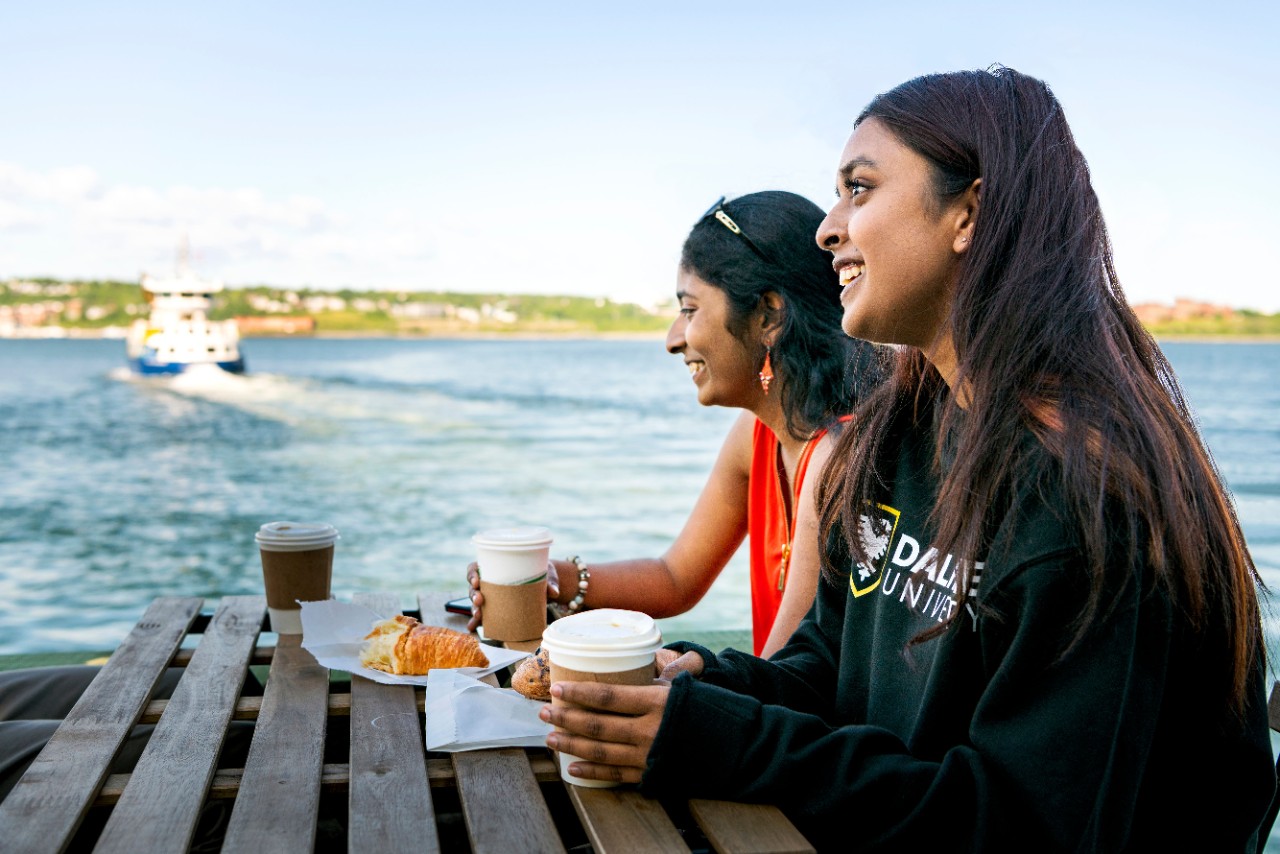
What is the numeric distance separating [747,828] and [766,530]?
127 centimetres

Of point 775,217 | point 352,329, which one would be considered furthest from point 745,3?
point 352,329

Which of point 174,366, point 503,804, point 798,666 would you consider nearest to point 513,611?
point 798,666

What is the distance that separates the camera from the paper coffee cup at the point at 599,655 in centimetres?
114

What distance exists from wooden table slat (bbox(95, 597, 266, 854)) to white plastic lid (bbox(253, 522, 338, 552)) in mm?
167

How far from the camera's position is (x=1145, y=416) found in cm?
107

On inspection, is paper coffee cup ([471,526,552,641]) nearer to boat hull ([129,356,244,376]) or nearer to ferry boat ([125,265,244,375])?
ferry boat ([125,265,244,375])

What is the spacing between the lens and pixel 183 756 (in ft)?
4.17

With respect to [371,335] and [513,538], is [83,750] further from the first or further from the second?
[371,335]

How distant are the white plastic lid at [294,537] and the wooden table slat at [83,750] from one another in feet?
0.77

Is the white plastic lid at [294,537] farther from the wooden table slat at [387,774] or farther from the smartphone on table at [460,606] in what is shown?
the wooden table slat at [387,774]

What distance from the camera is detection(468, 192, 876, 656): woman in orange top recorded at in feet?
7.24

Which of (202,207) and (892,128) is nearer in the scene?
(892,128)

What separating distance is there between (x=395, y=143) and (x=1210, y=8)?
39598 mm

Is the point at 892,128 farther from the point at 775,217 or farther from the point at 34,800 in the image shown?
the point at 34,800
